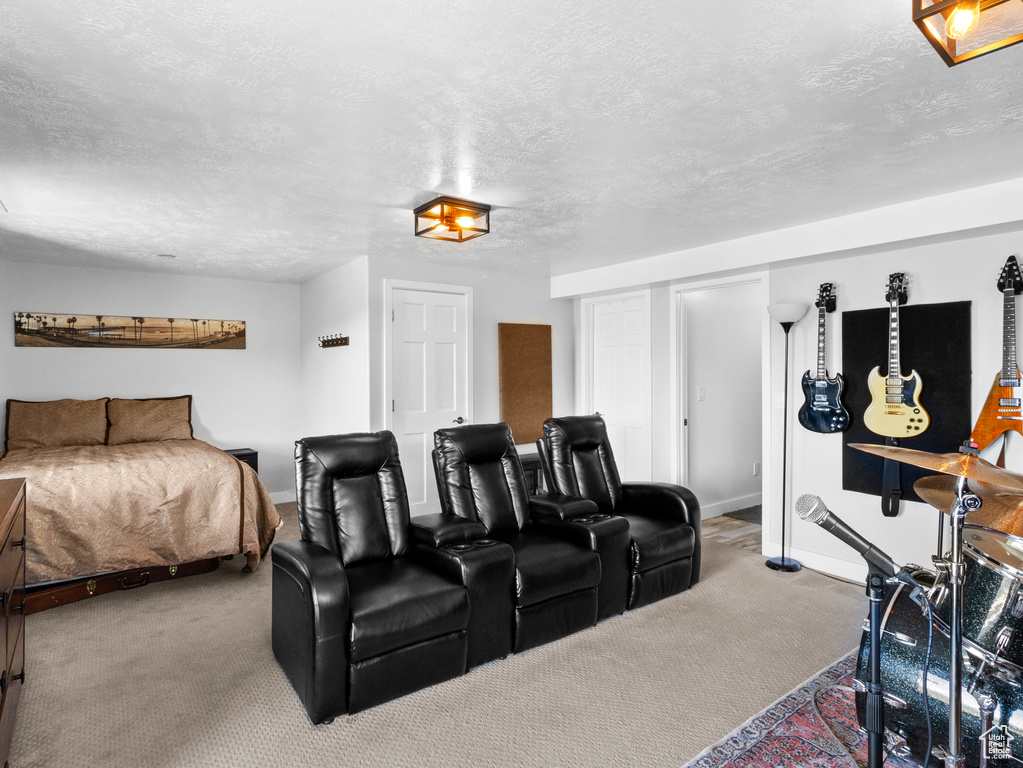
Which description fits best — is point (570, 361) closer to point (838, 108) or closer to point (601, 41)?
point (838, 108)

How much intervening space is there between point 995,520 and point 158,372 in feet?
20.6

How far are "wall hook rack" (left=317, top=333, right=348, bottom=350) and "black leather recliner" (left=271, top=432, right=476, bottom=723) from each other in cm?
245

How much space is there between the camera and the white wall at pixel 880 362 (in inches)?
132

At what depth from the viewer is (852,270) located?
13.0 ft

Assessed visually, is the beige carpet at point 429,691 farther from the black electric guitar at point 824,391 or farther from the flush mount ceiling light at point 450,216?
the flush mount ceiling light at point 450,216

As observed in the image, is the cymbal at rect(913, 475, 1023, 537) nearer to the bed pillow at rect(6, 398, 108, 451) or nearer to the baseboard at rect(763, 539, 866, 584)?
the baseboard at rect(763, 539, 866, 584)

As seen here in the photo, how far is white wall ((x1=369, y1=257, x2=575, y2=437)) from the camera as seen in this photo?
4.99 meters

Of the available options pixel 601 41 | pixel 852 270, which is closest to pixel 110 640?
pixel 601 41

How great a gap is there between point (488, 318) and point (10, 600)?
4.14 metres

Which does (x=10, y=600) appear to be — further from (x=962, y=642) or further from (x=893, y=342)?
(x=893, y=342)

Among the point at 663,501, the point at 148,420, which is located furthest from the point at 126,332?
the point at 663,501

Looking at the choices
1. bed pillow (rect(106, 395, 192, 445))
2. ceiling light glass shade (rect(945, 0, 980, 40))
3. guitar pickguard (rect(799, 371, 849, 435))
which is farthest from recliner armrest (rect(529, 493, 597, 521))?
bed pillow (rect(106, 395, 192, 445))

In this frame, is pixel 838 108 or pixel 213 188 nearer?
pixel 838 108

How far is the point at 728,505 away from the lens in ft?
19.2
